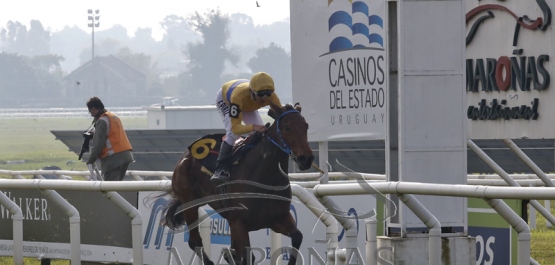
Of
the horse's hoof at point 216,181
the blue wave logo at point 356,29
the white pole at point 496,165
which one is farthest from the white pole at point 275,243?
the blue wave logo at point 356,29

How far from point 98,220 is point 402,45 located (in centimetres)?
363

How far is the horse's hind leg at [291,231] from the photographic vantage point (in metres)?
7.20

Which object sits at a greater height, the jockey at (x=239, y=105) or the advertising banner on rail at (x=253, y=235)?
the jockey at (x=239, y=105)

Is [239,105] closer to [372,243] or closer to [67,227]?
[372,243]

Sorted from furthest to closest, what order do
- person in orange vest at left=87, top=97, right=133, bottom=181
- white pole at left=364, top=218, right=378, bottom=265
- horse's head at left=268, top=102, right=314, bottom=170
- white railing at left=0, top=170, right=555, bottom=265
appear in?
person in orange vest at left=87, top=97, right=133, bottom=181
horse's head at left=268, top=102, right=314, bottom=170
white pole at left=364, top=218, right=378, bottom=265
white railing at left=0, top=170, right=555, bottom=265

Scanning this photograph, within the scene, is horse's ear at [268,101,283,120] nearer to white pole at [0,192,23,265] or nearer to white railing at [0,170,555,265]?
white railing at [0,170,555,265]

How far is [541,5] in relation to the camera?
8.23m

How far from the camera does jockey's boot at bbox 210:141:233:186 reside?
7461mm

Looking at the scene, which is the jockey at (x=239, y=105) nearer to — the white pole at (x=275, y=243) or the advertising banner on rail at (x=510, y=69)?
the white pole at (x=275, y=243)

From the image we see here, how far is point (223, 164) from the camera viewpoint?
7.49 metres

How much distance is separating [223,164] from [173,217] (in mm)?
992

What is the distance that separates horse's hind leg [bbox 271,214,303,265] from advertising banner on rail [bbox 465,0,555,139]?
203 centimetres

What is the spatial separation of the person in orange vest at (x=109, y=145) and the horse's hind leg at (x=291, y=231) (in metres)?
4.22

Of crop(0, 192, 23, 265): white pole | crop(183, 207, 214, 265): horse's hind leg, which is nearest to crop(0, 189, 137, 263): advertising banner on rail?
crop(0, 192, 23, 265): white pole
